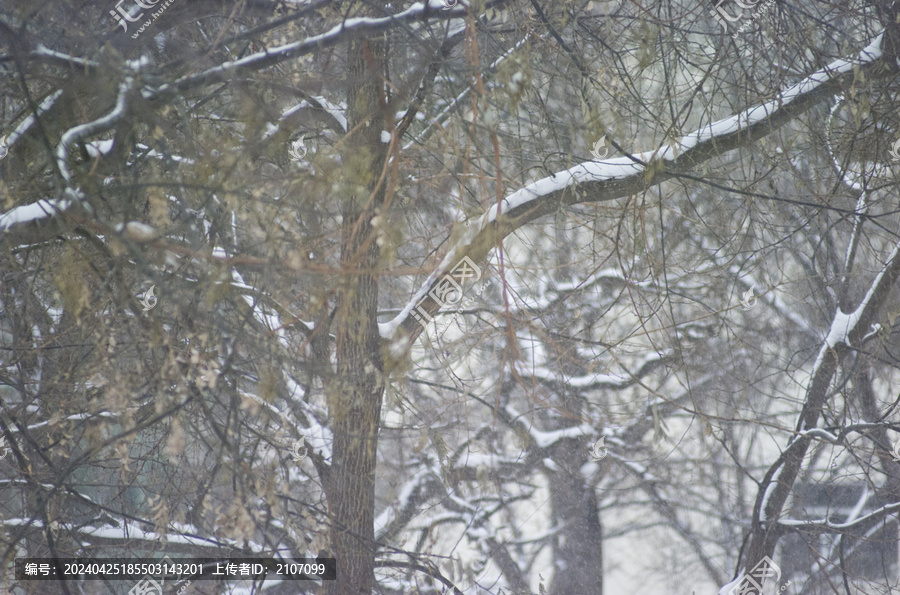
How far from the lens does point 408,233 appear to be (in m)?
5.10

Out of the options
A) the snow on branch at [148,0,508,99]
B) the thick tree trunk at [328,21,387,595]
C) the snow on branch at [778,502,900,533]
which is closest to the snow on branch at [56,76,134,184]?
the snow on branch at [148,0,508,99]

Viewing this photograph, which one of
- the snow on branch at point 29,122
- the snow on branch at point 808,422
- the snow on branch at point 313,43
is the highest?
the snow on branch at point 313,43

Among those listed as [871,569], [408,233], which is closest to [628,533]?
[871,569]

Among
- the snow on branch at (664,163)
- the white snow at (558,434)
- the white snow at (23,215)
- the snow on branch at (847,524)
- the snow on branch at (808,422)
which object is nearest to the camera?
the white snow at (23,215)

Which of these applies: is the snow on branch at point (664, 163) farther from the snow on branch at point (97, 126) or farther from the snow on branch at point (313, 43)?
the snow on branch at point (97, 126)

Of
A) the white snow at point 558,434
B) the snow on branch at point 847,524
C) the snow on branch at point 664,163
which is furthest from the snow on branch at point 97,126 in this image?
the white snow at point 558,434

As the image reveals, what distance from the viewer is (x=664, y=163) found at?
312cm

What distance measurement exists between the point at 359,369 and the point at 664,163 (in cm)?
206

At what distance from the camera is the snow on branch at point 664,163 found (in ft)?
10.5

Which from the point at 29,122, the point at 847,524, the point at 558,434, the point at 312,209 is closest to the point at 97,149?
the point at 29,122

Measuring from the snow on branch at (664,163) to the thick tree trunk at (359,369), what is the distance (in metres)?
0.75

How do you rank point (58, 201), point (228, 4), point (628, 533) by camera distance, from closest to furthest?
point (58, 201)
point (228, 4)
point (628, 533)

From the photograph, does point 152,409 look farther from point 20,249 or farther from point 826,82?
point 826,82

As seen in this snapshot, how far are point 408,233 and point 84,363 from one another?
2.56 m
